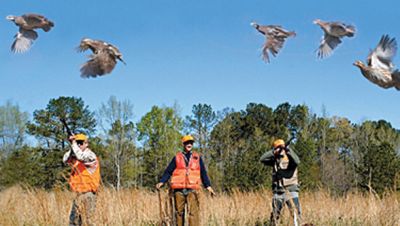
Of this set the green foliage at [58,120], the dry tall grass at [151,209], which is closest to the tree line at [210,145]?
the green foliage at [58,120]

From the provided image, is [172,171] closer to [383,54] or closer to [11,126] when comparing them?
[383,54]

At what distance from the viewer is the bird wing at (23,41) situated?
6902mm

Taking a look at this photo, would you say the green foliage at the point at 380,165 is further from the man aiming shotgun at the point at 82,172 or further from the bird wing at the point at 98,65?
the bird wing at the point at 98,65

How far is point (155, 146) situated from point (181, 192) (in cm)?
3652

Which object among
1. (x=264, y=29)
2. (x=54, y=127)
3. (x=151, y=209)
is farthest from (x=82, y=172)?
(x=54, y=127)

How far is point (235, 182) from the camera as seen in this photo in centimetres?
2328

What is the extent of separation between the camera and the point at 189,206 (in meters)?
8.02

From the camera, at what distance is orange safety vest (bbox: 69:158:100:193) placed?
762 cm

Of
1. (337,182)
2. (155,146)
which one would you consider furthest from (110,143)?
(337,182)

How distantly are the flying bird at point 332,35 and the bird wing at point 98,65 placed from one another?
2814 millimetres

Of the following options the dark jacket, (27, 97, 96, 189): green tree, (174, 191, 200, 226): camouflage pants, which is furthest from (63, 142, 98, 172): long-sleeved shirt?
(27, 97, 96, 189): green tree

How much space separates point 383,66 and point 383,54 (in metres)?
0.37

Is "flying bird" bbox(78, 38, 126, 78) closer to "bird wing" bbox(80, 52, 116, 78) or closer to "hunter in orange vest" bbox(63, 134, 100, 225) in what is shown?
"bird wing" bbox(80, 52, 116, 78)

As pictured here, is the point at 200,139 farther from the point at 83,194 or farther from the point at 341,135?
the point at 83,194
